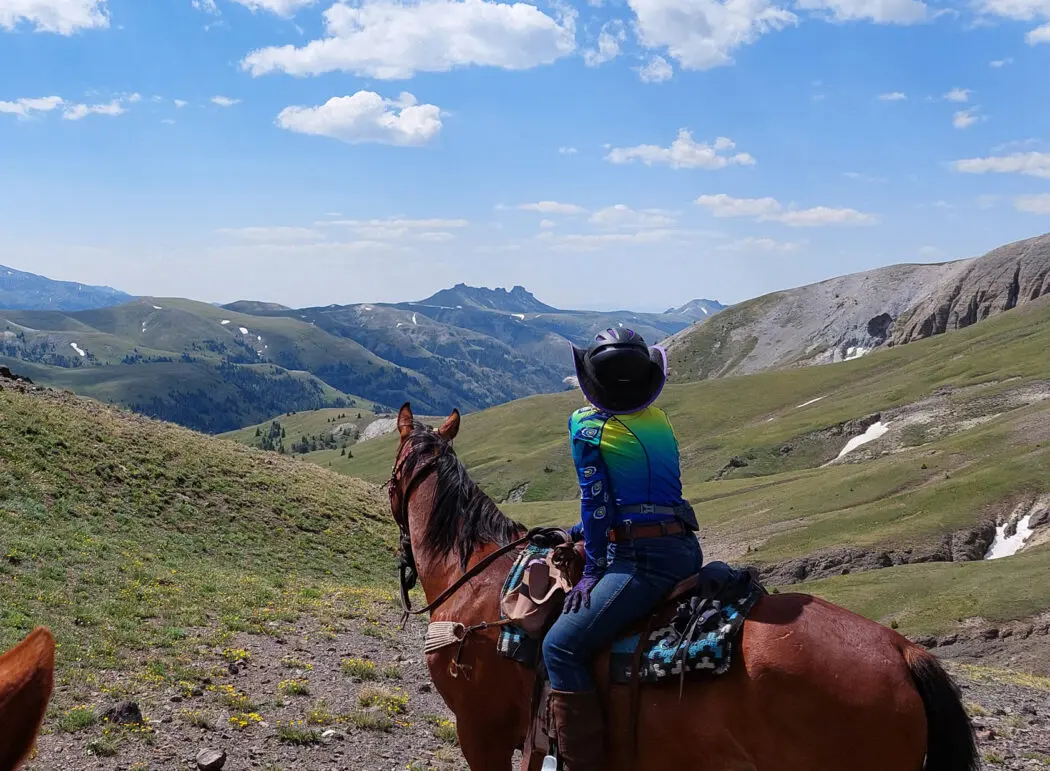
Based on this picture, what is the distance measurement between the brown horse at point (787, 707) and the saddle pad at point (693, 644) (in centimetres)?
9

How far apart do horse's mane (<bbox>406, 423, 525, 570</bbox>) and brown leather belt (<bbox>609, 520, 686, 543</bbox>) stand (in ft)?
5.67

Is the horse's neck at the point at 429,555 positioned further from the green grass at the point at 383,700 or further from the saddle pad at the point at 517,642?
the green grass at the point at 383,700

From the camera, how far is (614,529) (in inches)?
249

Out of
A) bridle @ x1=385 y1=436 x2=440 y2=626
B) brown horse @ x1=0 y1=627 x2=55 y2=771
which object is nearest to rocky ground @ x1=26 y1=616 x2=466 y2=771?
bridle @ x1=385 y1=436 x2=440 y2=626

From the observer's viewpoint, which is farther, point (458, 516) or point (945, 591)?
point (945, 591)

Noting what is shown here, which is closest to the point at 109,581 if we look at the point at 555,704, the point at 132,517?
the point at 132,517

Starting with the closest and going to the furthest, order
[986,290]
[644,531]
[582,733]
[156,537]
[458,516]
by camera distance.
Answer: [582,733] → [644,531] → [458,516] → [156,537] → [986,290]

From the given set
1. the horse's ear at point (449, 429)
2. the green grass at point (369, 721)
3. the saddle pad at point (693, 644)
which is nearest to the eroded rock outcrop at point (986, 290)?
the green grass at point (369, 721)

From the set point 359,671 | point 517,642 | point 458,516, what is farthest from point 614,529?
point 359,671

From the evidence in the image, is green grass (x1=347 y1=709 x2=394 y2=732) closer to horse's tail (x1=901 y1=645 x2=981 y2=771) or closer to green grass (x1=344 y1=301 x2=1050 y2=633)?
horse's tail (x1=901 y1=645 x2=981 y2=771)

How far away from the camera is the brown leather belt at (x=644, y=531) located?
6266 mm

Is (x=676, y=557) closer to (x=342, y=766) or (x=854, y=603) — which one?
(x=342, y=766)

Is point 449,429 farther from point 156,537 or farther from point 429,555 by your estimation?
point 156,537

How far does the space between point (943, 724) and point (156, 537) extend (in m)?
26.7
